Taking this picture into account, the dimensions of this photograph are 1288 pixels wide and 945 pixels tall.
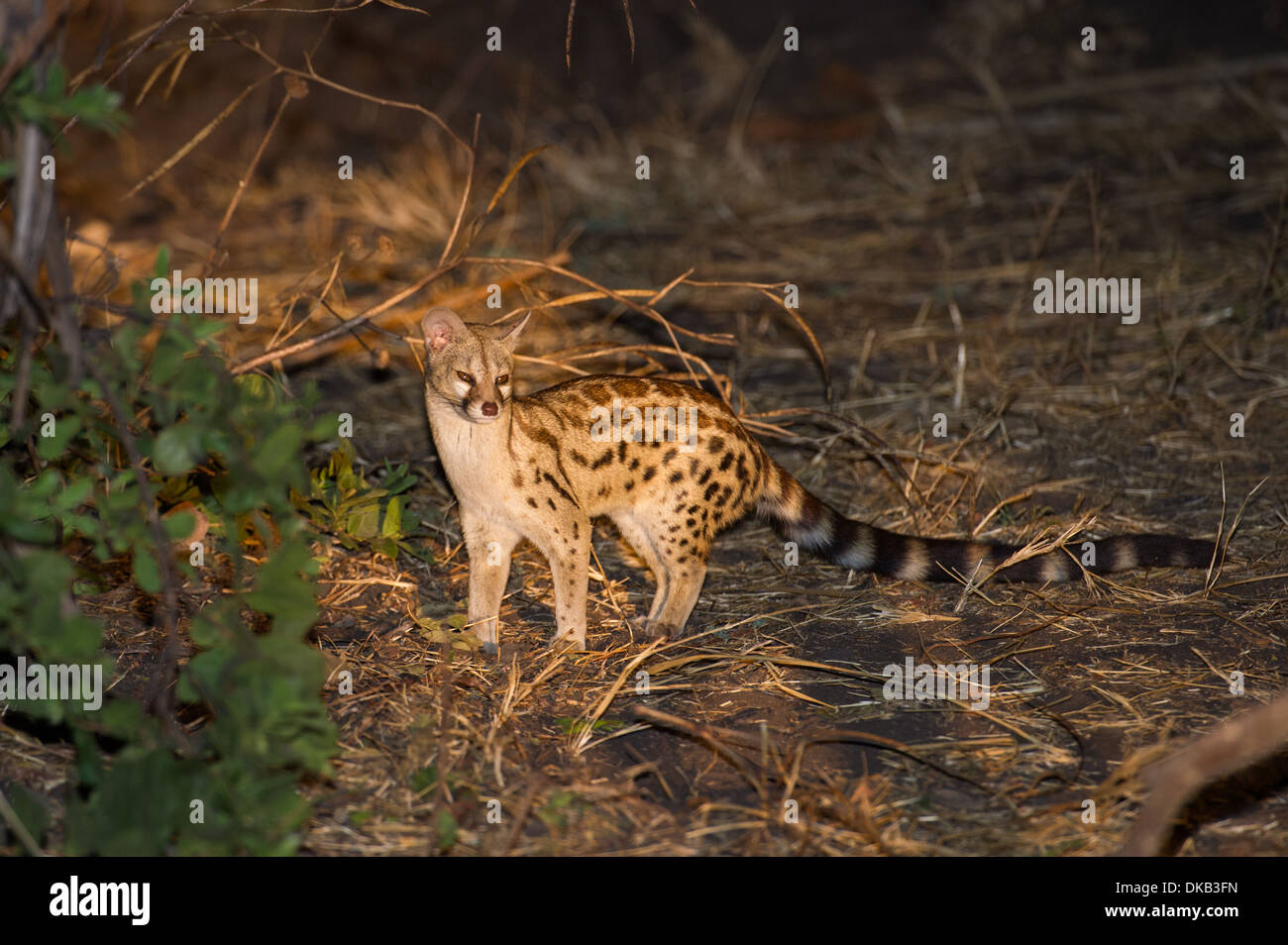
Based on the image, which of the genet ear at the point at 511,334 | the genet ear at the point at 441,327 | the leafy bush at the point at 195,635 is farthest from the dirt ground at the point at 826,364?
the genet ear at the point at 511,334

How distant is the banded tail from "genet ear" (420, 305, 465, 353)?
148 centimetres

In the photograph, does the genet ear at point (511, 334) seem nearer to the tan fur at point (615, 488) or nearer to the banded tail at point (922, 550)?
the tan fur at point (615, 488)

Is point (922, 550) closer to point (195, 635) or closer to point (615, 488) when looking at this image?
point (615, 488)

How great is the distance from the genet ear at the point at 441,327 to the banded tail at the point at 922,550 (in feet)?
4.84

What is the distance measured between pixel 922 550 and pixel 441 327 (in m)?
2.11

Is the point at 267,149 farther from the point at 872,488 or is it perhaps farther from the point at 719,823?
the point at 719,823

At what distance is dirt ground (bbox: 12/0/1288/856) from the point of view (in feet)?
12.1

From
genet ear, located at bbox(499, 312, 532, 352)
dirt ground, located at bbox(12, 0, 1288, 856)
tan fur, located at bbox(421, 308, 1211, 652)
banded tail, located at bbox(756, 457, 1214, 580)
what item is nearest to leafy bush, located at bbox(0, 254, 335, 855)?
dirt ground, located at bbox(12, 0, 1288, 856)

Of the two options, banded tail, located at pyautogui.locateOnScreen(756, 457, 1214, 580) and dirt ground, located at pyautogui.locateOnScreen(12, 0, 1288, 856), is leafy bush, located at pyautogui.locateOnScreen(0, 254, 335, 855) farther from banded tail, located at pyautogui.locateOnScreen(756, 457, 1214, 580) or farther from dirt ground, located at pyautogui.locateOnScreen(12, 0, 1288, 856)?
banded tail, located at pyautogui.locateOnScreen(756, 457, 1214, 580)

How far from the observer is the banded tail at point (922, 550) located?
4.65 meters

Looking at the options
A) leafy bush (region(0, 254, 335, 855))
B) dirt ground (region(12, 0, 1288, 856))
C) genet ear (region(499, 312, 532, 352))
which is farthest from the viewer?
genet ear (region(499, 312, 532, 352))

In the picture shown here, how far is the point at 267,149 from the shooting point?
1152 cm

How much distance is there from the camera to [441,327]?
4.67 m

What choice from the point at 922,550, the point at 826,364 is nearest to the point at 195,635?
the point at 922,550
